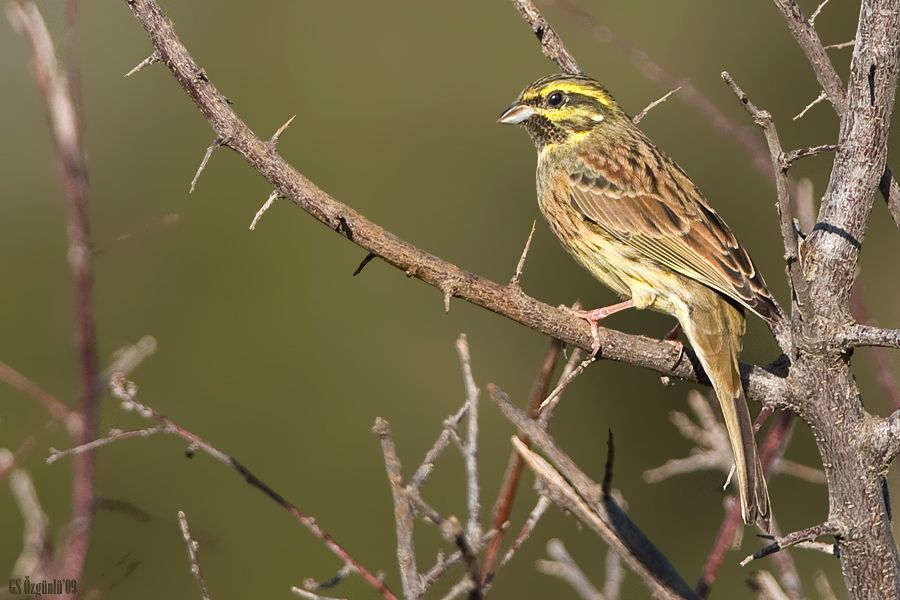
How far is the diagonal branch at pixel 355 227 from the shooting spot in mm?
3023

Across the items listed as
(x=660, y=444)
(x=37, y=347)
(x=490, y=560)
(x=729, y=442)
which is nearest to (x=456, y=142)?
(x=660, y=444)

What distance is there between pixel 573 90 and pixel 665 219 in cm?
70

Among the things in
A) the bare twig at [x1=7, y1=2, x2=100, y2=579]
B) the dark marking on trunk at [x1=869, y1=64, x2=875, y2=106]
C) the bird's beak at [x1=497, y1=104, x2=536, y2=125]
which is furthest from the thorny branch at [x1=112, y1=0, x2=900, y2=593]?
the bird's beak at [x1=497, y1=104, x2=536, y2=125]

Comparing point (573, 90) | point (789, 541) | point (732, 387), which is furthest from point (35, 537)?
point (573, 90)

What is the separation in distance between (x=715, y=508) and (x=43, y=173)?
212 inches

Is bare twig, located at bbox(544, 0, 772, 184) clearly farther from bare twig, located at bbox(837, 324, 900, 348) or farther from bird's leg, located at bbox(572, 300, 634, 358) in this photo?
bare twig, located at bbox(837, 324, 900, 348)

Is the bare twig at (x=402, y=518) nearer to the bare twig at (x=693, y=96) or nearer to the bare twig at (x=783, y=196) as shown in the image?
the bare twig at (x=783, y=196)

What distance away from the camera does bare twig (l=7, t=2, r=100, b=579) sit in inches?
102

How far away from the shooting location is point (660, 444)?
8789 mm

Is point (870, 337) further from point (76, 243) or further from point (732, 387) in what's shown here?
point (76, 243)

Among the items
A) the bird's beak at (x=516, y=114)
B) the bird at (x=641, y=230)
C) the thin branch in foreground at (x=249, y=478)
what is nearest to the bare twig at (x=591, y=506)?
the thin branch in foreground at (x=249, y=478)

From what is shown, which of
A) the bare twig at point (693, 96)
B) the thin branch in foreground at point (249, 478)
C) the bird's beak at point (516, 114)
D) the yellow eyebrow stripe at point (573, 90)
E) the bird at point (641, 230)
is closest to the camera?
the thin branch in foreground at point (249, 478)

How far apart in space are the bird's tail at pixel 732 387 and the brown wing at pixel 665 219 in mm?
130

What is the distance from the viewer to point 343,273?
7.96 metres
